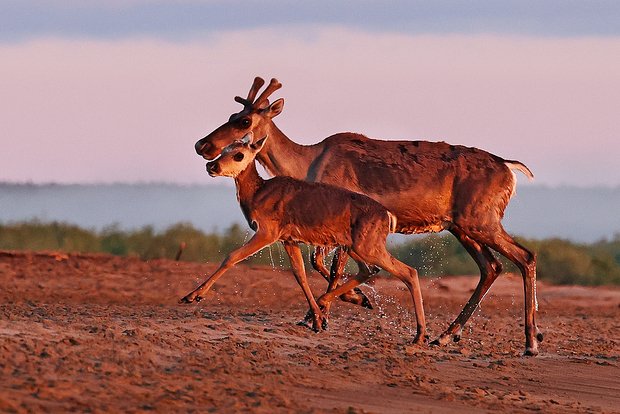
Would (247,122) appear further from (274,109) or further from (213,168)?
(213,168)

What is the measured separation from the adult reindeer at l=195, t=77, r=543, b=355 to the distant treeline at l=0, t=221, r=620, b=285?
35.9ft

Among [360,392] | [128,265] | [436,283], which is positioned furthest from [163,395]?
[436,283]

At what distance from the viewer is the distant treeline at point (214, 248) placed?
91.4 feet

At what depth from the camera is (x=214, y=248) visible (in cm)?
2855

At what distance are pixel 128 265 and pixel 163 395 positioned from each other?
48.2ft

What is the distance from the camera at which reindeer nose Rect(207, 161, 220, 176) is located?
15.2 meters

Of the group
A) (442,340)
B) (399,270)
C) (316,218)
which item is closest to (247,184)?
(316,218)

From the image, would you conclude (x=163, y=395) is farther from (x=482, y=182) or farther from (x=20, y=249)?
(x=20, y=249)

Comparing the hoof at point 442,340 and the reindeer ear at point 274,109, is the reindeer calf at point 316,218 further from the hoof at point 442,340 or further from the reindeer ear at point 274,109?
the reindeer ear at point 274,109

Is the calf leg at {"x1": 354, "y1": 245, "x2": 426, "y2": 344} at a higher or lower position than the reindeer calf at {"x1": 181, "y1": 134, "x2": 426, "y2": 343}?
lower

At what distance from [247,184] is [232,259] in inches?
51.4

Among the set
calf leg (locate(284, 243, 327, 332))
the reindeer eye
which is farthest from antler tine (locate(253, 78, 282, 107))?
calf leg (locate(284, 243, 327, 332))

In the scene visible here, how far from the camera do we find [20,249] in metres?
27.2

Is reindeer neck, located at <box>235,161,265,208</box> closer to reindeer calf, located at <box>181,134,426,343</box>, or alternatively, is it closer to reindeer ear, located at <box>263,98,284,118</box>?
reindeer calf, located at <box>181,134,426,343</box>
